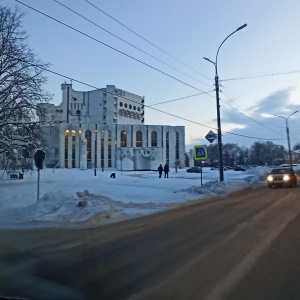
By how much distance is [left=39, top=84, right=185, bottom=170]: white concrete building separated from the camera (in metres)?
94.9

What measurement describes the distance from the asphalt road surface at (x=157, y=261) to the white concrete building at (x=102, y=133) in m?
69.9

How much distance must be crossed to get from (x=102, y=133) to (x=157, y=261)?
93.5m

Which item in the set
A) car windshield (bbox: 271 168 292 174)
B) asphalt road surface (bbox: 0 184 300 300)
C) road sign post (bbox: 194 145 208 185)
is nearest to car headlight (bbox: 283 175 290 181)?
car windshield (bbox: 271 168 292 174)

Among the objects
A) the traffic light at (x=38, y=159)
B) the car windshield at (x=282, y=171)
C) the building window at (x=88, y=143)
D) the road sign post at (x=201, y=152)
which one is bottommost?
the car windshield at (x=282, y=171)

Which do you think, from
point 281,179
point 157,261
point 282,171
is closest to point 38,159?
point 157,261

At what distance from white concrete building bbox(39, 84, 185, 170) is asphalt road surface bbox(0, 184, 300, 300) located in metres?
69.9

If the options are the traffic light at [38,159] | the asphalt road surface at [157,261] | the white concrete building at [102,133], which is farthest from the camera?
the white concrete building at [102,133]

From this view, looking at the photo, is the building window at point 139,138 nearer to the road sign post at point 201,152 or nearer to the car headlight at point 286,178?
the car headlight at point 286,178

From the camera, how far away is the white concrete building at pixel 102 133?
94938 mm

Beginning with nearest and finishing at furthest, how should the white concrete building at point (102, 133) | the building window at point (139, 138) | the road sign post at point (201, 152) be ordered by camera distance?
the road sign post at point (201, 152), the white concrete building at point (102, 133), the building window at point (139, 138)

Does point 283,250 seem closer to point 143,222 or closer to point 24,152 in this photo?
point 143,222

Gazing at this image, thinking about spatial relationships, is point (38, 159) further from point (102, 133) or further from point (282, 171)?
point (102, 133)

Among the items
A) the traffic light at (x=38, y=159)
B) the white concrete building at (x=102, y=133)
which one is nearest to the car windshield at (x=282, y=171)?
the traffic light at (x=38, y=159)

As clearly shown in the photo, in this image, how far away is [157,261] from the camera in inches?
252
